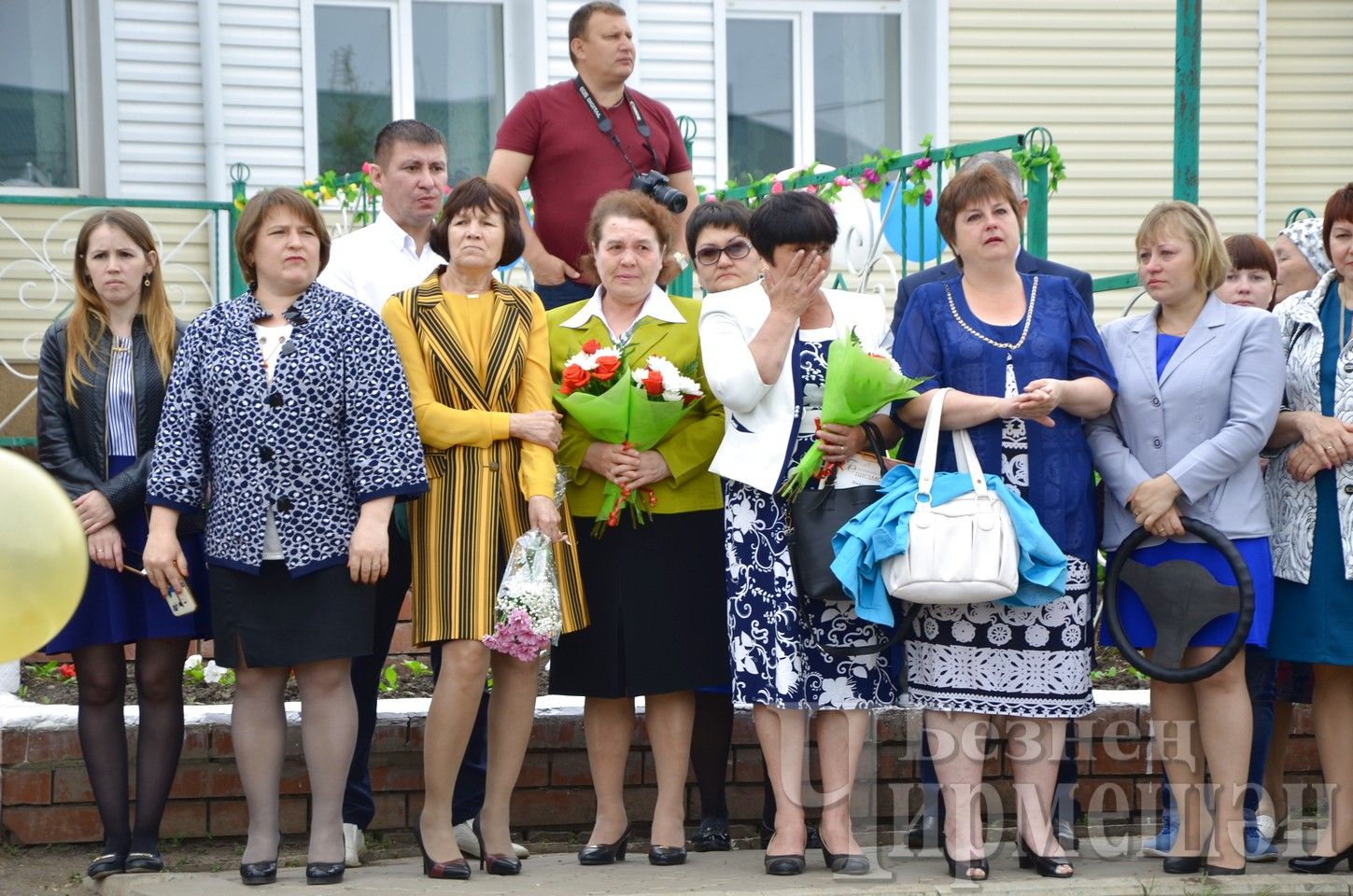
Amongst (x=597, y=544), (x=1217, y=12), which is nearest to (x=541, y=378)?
(x=597, y=544)

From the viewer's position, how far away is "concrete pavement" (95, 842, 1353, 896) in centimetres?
413

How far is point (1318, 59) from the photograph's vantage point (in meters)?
11.5

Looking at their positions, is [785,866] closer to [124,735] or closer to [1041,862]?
[1041,862]

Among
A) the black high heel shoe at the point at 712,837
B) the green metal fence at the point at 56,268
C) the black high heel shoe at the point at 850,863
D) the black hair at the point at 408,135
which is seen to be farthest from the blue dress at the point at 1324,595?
the green metal fence at the point at 56,268

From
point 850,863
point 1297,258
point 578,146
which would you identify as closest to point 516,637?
point 850,863

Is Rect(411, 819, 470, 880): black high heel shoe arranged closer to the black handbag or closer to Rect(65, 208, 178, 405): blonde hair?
the black handbag

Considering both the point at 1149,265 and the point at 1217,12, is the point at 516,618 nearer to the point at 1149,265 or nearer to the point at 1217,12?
the point at 1149,265

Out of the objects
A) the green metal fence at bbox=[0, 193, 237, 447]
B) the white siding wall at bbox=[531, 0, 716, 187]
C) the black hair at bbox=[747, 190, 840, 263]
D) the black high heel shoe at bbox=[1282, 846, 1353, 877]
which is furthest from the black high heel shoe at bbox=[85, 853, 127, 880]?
the white siding wall at bbox=[531, 0, 716, 187]

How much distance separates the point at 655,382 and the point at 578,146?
52.9 inches

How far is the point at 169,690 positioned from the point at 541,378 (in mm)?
1358

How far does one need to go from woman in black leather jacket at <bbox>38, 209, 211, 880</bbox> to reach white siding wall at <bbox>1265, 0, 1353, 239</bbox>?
354 inches

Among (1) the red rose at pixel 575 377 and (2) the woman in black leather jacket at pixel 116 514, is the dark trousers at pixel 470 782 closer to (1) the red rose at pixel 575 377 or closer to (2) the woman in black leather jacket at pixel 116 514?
(2) the woman in black leather jacket at pixel 116 514

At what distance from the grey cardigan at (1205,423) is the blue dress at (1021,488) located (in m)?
0.11

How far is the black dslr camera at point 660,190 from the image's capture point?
522 cm
